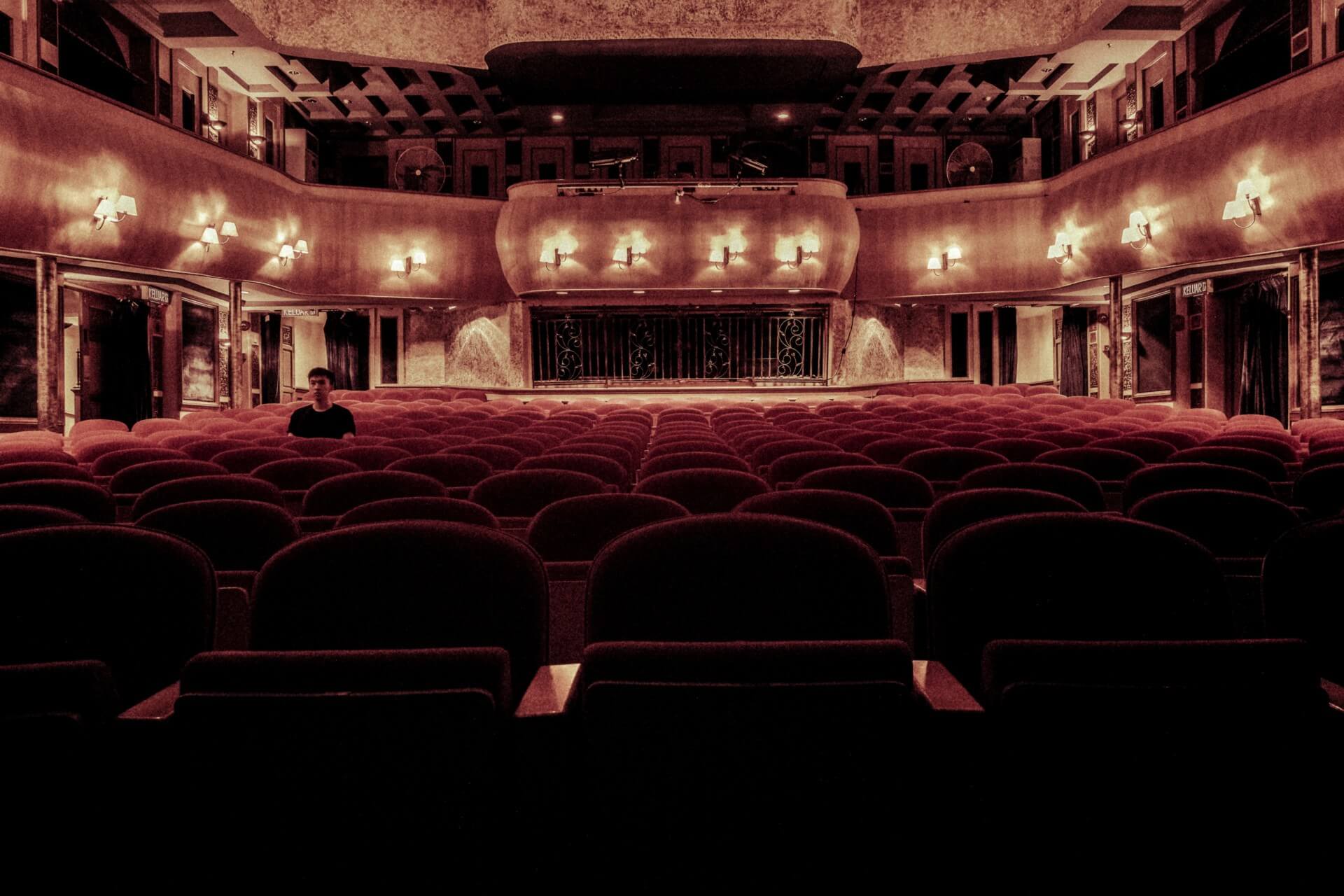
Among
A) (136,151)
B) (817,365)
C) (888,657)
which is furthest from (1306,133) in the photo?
(136,151)

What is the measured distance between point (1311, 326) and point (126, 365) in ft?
55.1

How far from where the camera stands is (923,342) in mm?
21875

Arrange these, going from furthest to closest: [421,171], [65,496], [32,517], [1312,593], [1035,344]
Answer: [1035,344]
[421,171]
[65,496]
[32,517]
[1312,593]

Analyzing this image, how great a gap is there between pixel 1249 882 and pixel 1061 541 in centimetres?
76

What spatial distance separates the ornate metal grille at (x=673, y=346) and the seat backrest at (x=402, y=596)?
18.1 meters

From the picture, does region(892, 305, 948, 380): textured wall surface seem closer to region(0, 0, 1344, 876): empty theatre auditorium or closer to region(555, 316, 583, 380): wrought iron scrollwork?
region(0, 0, 1344, 876): empty theatre auditorium

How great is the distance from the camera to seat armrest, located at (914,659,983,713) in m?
1.48

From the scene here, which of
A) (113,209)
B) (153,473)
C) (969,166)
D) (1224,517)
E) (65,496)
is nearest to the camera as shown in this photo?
(1224,517)

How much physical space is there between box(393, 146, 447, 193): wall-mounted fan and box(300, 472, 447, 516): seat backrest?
18.2 m

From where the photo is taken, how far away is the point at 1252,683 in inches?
54.9

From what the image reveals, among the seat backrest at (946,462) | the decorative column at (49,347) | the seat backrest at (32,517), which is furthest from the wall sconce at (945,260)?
the seat backrest at (32,517)

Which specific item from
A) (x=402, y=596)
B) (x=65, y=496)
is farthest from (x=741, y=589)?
(x=65, y=496)

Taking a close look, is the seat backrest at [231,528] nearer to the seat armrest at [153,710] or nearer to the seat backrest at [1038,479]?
the seat armrest at [153,710]

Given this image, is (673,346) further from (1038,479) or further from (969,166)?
(1038,479)
